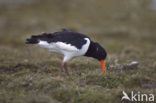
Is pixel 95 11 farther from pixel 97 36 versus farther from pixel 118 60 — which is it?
pixel 118 60

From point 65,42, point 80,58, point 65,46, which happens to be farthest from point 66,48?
point 80,58

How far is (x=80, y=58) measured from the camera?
11.1 m

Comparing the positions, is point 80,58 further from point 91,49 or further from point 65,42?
point 65,42

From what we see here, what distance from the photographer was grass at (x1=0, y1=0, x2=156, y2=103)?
7.42m

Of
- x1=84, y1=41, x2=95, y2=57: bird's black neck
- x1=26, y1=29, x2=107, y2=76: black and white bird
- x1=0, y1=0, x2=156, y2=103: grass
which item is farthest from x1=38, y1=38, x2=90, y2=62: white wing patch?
x1=0, y1=0, x2=156, y2=103: grass

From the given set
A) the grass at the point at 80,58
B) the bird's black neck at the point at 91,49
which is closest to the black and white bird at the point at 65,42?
the bird's black neck at the point at 91,49

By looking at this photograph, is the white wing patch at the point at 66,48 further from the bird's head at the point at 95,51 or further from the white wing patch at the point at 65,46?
the bird's head at the point at 95,51

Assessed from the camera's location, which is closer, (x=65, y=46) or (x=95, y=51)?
(x=65, y=46)

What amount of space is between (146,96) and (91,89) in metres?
1.25

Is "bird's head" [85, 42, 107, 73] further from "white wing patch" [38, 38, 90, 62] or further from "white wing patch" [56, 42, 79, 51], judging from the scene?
"white wing patch" [56, 42, 79, 51]

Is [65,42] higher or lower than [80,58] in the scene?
higher

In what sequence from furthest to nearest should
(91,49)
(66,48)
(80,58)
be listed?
(80,58), (91,49), (66,48)

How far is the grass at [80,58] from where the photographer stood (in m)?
7.42

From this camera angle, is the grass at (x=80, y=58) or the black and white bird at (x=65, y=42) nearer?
the grass at (x=80, y=58)
